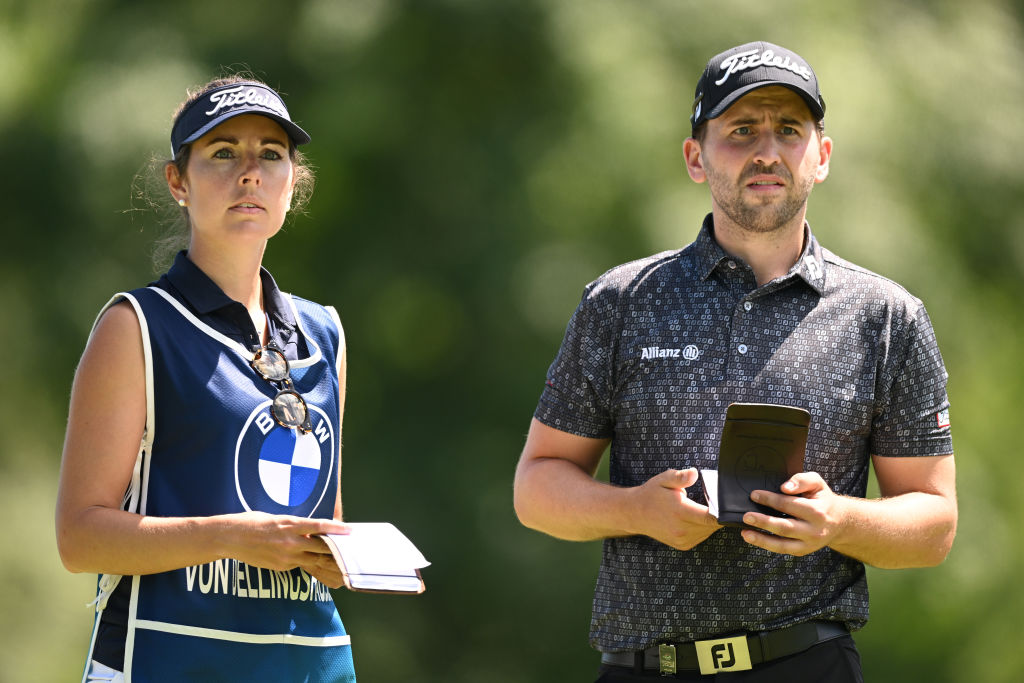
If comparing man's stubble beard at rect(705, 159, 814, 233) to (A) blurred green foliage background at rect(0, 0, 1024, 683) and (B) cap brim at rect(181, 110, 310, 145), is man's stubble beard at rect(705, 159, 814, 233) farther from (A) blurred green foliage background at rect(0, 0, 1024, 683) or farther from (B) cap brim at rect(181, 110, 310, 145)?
(A) blurred green foliage background at rect(0, 0, 1024, 683)

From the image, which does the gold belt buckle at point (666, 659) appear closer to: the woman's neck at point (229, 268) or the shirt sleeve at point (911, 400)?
the shirt sleeve at point (911, 400)

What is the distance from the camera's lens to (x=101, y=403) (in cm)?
233

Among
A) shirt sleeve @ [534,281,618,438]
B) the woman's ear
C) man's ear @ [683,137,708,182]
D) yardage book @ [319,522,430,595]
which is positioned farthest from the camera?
man's ear @ [683,137,708,182]

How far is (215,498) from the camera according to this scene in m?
2.38

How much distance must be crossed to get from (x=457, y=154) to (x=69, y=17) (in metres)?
2.00

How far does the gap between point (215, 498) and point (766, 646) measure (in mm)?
1131

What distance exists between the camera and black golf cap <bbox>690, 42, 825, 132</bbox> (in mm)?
2729

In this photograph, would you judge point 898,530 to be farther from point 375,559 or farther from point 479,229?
point 479,229

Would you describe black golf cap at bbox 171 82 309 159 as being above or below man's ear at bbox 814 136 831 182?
above

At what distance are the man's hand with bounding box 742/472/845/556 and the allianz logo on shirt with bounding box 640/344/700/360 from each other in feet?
1.37

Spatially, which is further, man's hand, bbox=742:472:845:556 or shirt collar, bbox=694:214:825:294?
shirt collar, bbox=694:214:825:294

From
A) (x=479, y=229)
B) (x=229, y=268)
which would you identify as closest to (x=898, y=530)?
(x=229, y=268)

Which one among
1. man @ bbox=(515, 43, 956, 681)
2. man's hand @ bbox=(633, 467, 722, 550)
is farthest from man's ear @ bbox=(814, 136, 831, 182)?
man's hand @ bbox=(633, 467, 722, 550)

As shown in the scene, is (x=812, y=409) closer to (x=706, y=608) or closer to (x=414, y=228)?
(x=706, y=608)
